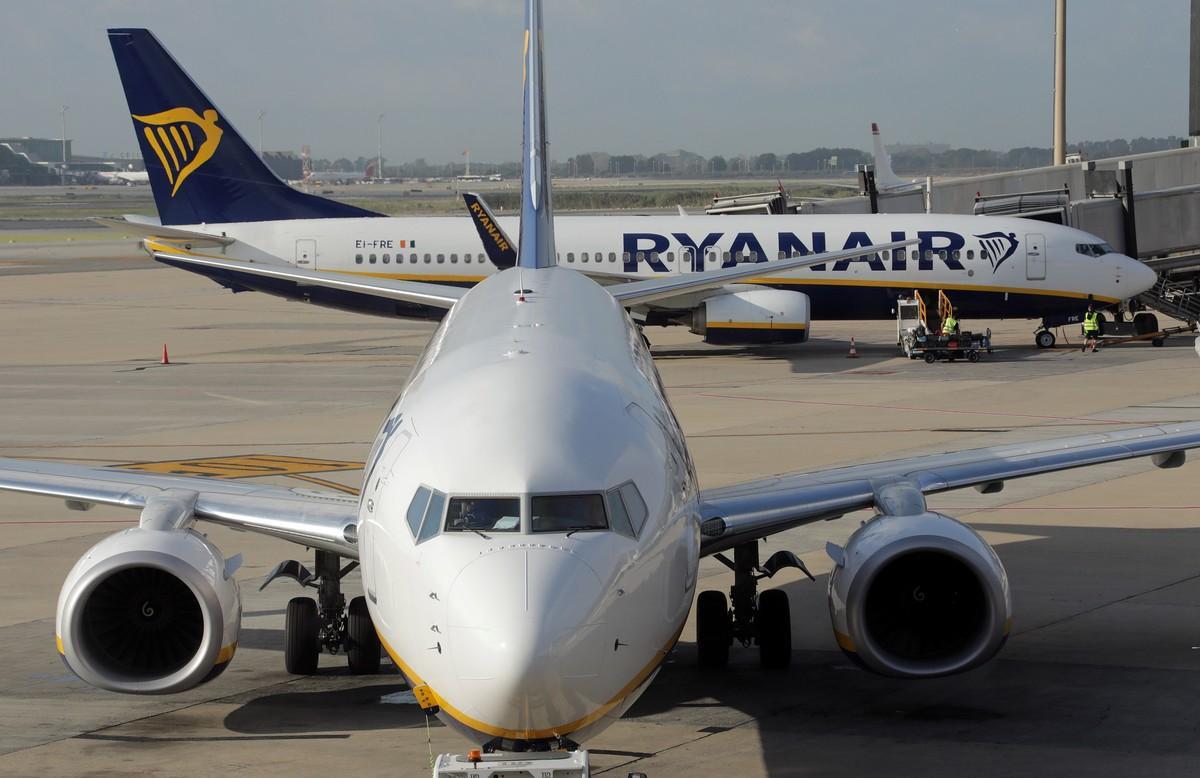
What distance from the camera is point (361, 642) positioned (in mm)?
15141

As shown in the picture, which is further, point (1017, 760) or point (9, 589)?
point (9, 589)

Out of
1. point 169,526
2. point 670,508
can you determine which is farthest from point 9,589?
point 670,508

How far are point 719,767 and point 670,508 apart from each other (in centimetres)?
254

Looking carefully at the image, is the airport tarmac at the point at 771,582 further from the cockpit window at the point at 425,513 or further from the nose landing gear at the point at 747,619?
the cockpit window at the point at 425,513

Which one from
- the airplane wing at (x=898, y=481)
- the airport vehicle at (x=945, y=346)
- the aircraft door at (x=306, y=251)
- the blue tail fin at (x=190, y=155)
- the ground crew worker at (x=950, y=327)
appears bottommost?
the airport vehicle at (x=945, y=346)

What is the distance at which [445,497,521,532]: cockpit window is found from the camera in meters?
10.0

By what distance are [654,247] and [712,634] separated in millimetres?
31237

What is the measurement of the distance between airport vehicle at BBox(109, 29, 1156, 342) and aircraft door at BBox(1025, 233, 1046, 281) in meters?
0.04

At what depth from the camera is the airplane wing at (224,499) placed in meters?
13.3

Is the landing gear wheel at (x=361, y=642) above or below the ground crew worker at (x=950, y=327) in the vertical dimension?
below

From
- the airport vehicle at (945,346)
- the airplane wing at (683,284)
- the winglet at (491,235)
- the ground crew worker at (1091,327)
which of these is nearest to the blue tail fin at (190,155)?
the winglet at (491,235)

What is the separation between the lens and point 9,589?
18531mm

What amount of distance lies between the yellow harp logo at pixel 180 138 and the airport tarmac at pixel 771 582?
5.76m

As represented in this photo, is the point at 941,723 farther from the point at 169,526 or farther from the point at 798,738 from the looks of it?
the point at 169,526
